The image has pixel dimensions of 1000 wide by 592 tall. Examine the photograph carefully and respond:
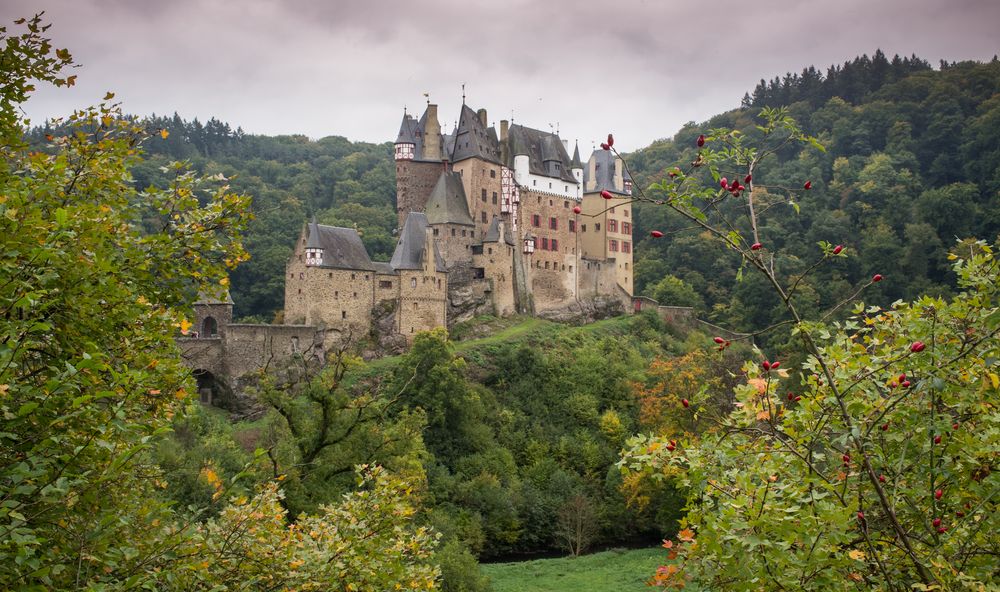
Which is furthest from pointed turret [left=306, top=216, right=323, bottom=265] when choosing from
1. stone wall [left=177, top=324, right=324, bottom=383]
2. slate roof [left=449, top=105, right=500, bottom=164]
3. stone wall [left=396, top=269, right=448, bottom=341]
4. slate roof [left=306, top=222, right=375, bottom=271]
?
slate roof [left=449, top=105, right=500, bottom=164]

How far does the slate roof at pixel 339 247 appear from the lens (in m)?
41.3

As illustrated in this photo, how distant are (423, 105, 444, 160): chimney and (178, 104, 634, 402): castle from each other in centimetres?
6

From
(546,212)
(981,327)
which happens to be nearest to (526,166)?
(546,212)

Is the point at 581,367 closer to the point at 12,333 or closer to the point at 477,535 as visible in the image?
the point at 477,535

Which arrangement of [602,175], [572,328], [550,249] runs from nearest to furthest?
1. [572,328]
2. [550,249]
3. [602,175]

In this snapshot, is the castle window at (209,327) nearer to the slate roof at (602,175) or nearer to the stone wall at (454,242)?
the stone wall at (454,242)

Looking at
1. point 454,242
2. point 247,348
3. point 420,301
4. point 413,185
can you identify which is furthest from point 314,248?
point 413,185

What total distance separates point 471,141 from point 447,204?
16.8 feet

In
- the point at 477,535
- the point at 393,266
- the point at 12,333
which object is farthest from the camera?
the point at 393,266

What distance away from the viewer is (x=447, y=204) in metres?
46.7

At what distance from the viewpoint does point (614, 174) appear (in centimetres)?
5741

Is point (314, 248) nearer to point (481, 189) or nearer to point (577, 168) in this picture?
point (481, 189)

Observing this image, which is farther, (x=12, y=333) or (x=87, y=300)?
(x=87, y=300)

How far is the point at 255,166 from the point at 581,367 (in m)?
48.1
